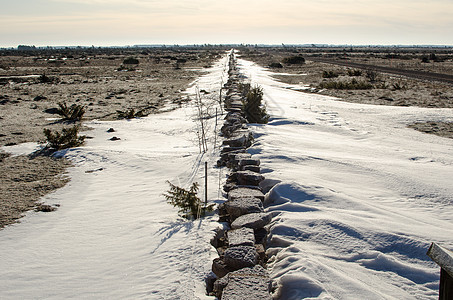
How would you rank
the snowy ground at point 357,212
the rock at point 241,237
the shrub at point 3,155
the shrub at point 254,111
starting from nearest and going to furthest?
the snowy ground at point 357,212, the rock at point 241,237, the shrub at point 3,155, the shrub at point 254,111

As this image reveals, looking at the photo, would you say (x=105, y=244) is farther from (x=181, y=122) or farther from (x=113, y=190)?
(x=181, y=122)

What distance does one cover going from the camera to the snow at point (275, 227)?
2730 mm

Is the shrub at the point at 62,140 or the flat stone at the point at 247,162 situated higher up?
the flat stone at the point at 247,162

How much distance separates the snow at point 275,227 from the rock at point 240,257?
25cm

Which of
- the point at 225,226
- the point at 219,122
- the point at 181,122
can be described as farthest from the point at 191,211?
the point at 181,122

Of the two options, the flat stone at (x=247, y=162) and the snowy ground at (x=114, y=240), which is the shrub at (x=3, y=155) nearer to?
the snowy ground at (x=114, y=240)

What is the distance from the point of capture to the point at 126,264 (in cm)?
312

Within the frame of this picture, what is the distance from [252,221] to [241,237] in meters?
0.34

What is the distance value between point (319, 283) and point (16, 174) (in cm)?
520

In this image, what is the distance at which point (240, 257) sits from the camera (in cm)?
278

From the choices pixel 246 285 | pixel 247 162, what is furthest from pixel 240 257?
pixel 247 162

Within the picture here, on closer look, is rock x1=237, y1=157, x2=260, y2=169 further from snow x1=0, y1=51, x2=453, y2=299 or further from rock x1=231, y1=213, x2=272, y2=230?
rock x1=231, y1=213, x2=272, y2=230

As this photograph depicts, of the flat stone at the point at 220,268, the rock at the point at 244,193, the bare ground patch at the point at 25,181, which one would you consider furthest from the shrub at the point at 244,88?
the flat stone at the point at 220,268

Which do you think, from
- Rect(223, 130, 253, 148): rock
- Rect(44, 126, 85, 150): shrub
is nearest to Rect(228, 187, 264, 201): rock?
Rect(223, 130, 253, 148): rock
